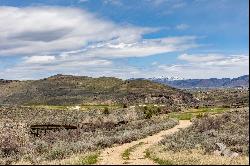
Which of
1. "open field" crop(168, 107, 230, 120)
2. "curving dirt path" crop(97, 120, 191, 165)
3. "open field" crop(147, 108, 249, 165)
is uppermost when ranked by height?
"open field" crop(147, 108, 249, 165)

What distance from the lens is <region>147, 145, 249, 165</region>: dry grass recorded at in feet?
91.0

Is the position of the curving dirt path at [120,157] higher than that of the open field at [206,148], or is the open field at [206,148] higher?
the open field at [206,148]

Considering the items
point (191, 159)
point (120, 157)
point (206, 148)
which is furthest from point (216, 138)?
point (191, 159)

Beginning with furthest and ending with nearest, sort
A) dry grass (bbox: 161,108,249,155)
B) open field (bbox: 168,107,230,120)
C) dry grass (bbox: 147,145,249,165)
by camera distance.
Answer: open field (bbox: 168,107,230,120) < dry grass (bbox: 161,108,249,155) < dry grass (bbox: 147,145,249,165)

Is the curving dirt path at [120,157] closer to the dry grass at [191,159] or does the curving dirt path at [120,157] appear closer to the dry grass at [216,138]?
the dry grass at [191,159]

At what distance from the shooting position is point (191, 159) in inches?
1173

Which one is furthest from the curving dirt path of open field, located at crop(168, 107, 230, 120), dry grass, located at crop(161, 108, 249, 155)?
open field, located at crop(168, 107, 230, 120)

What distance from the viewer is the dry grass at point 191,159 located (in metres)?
27.7

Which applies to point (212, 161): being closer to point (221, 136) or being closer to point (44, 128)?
point (221, 136)

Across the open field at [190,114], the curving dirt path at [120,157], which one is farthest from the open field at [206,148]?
the open field at [190,114]

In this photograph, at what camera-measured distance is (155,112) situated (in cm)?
10444

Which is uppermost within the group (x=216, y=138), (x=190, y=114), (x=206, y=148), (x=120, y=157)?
(x=216, y=138)

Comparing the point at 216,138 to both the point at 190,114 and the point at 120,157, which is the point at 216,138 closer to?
the point at 120,157

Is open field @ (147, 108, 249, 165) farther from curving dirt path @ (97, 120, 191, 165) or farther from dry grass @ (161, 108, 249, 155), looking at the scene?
curving dirt path @ (97, 120, 191, 165)
